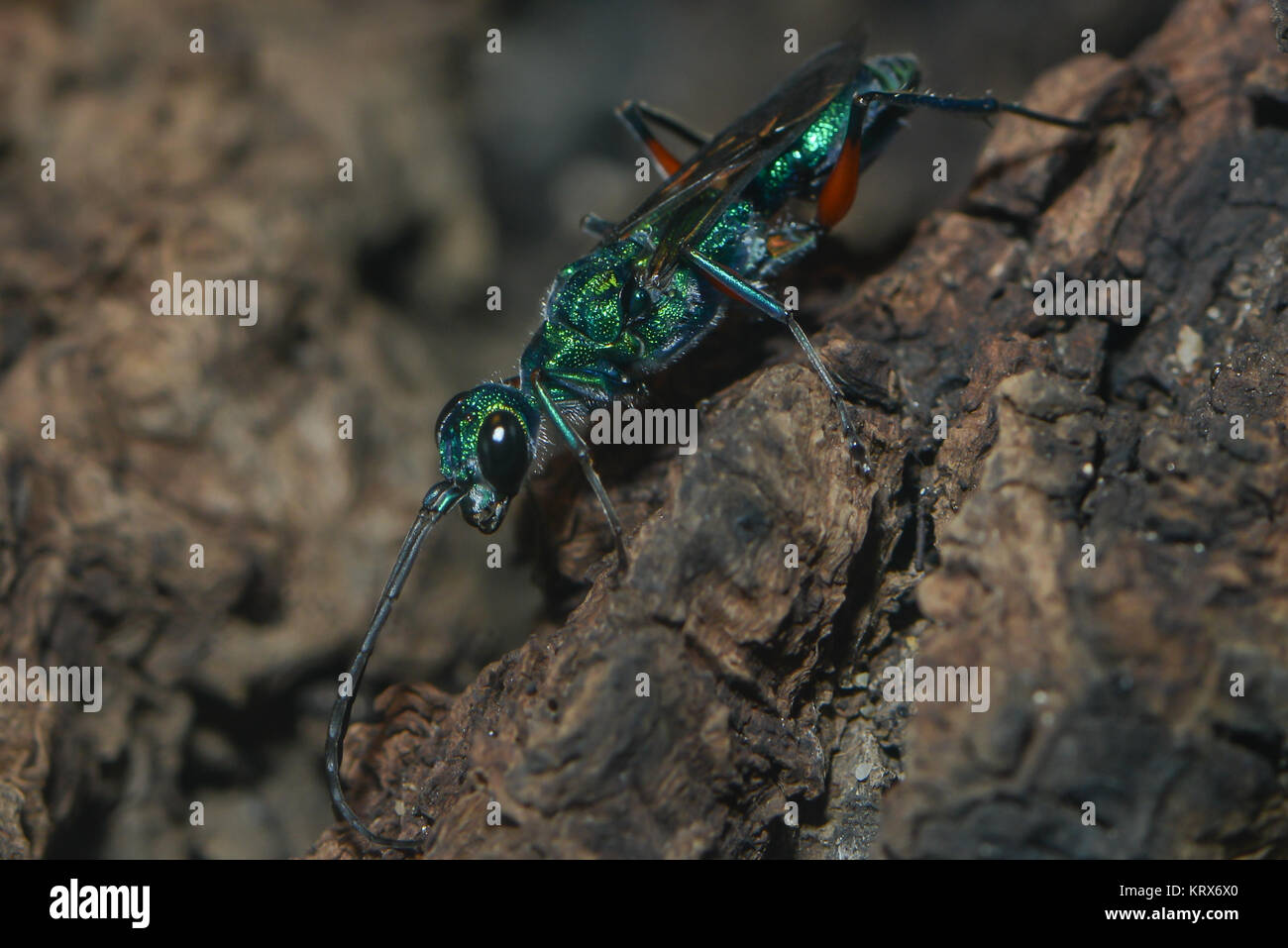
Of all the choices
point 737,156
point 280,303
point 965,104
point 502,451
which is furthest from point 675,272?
point 280,303

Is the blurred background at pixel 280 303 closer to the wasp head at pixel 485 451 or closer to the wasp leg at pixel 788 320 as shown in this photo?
the wasp head at pixel 485 451

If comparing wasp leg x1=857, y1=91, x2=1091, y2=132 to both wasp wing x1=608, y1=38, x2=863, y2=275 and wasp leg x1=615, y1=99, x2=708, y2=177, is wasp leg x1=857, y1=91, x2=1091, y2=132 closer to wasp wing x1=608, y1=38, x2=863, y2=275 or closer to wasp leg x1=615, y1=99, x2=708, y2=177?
wasp wing x1=608, y1=38, x2=863, y2=275

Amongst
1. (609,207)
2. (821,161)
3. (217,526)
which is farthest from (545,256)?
(217,526)

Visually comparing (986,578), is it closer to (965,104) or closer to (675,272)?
(675,272)

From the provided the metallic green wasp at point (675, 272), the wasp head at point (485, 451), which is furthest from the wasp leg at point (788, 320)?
the wasp head at point (485, 451)

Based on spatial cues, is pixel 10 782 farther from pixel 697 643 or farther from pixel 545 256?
pixel 545 256
